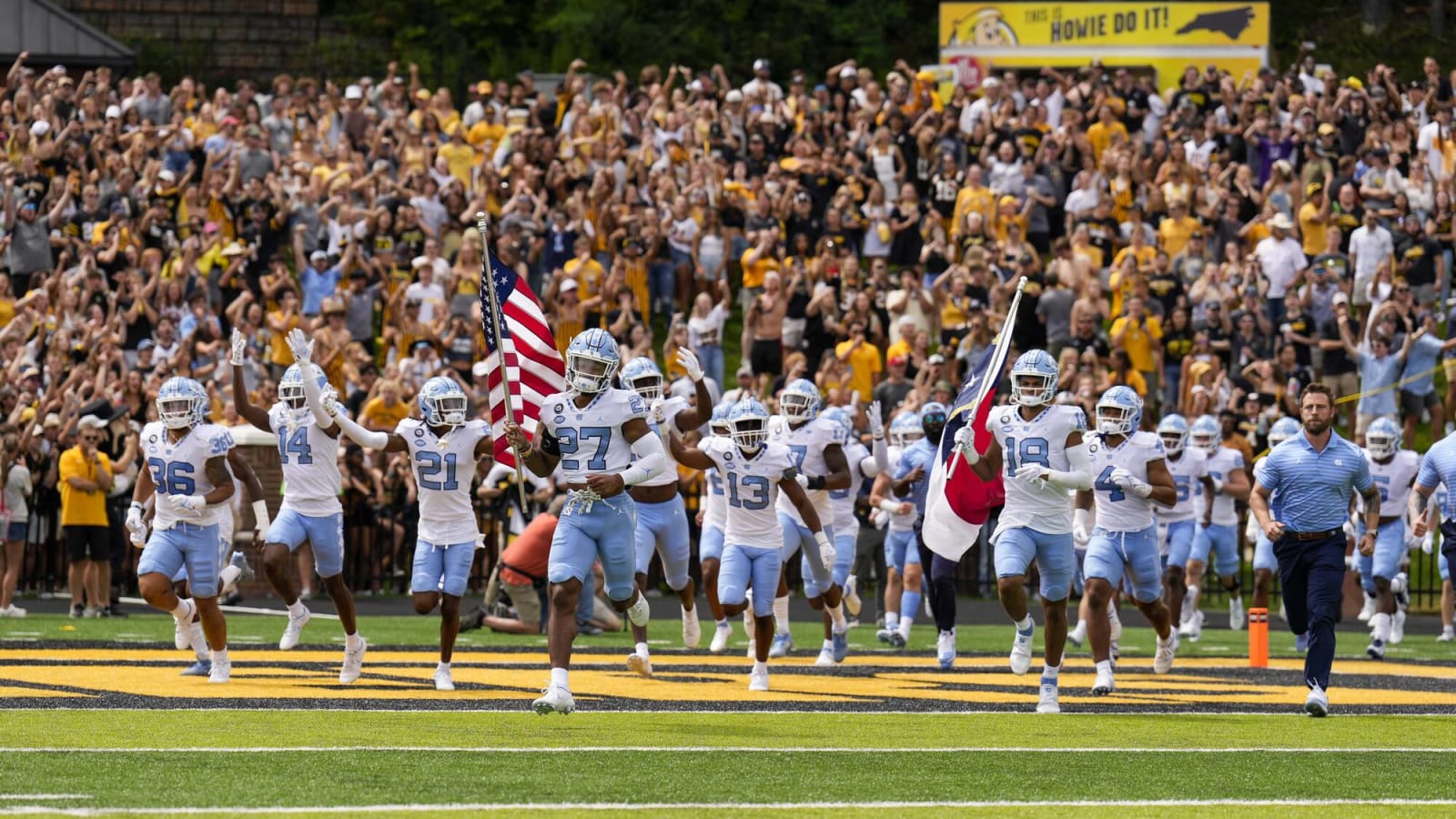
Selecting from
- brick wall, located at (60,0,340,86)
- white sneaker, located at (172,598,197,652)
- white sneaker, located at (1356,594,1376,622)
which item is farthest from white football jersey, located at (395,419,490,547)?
brick wall, located at (60,0,340,86)

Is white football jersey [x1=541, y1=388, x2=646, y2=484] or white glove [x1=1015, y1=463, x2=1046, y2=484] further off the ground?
white football jersey [x1=541, y1=388, x2=646, y2=484]

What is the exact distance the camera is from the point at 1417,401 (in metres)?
23.1

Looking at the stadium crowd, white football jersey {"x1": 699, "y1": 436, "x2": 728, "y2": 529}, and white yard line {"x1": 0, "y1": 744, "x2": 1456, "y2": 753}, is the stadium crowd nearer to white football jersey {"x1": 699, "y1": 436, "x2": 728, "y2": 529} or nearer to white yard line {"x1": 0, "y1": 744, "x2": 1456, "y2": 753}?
white football jersey {"x1": 699, "y1": 436, "x2": 728, "y2": 529}

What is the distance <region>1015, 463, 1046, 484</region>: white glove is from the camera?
12953mm

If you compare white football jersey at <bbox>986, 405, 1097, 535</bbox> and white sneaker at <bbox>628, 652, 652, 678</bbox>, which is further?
white sneaker at <bbox>628, 652, 652, 678</bbox>

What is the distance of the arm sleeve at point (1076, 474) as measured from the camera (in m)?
13.0

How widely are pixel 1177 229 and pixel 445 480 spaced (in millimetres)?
12881

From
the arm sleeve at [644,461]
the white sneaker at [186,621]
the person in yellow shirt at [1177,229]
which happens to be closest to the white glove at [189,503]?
the white sneaker at [186,621]

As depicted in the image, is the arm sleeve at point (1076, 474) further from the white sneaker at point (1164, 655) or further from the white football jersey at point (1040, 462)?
the white sneaker at point (1164, 655)

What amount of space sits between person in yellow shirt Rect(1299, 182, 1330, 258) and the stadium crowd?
45 millimetres

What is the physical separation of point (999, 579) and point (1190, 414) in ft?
32.1

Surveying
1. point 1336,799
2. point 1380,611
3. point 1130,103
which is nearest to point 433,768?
point 1336,799

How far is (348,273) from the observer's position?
24625 mm

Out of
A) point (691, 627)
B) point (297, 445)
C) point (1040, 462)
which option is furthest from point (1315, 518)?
point (297, 445)
